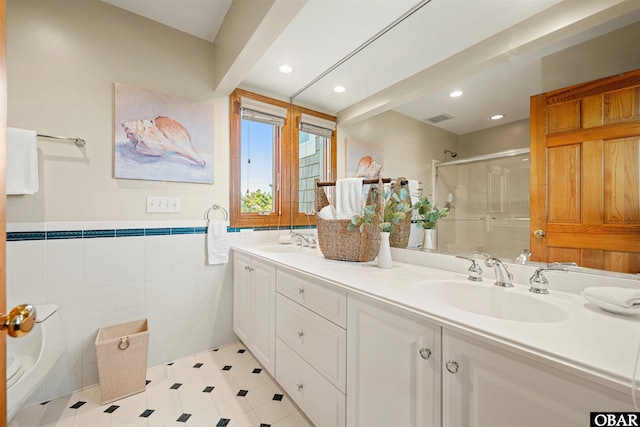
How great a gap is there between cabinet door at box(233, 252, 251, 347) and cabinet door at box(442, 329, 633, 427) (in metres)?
1.47

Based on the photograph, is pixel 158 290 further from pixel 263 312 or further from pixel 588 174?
pixel 588 174

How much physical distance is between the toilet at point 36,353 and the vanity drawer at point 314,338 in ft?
3.82

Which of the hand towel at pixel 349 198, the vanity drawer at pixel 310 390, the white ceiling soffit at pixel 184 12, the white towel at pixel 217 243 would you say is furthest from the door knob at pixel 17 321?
the white ceiling soffit at pixel 184 12

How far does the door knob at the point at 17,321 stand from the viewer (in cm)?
50

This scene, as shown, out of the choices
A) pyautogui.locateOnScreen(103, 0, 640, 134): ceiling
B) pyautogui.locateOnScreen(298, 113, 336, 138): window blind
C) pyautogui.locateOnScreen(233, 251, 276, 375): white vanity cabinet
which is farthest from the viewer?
pyautogui.locateOnScreen(298, 113, 336, 138): window blind

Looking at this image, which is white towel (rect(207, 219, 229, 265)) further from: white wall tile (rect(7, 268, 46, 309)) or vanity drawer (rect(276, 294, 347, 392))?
white wall tile (rect(7, 268, 46, 309))

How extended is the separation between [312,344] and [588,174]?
51.7 inches

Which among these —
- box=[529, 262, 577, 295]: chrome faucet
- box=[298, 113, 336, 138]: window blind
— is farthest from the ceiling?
box=[529, 262, 577, 295]: chrome faucet

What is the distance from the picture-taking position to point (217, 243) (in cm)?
216

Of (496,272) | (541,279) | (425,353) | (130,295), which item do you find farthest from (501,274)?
(130,295)

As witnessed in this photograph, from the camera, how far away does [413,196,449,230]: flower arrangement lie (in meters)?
1.44

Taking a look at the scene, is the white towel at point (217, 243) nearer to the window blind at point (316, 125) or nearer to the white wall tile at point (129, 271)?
the white wall tile at point (129, 271)

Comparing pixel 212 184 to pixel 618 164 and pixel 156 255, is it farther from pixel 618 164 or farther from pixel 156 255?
pixel 618 164

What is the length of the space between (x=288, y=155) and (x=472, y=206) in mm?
1692
